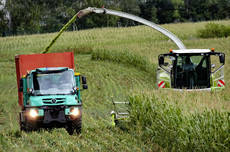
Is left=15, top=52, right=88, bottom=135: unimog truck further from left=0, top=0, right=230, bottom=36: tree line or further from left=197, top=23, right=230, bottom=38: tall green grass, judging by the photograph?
left=0, top=0, right=230, bottom=36: tree line

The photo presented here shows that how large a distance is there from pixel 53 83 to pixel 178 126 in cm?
408

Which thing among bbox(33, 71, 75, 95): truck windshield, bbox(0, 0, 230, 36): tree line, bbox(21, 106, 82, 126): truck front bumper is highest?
bbox(0, 0, 230, 36): tree line

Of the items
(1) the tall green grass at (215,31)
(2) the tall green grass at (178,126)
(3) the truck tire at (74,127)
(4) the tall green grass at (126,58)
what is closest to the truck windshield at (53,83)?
(3) the truck tire at (74,127)

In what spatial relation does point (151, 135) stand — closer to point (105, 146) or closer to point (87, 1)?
point (105, 146)

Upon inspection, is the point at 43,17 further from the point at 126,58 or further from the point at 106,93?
the point at 106,93

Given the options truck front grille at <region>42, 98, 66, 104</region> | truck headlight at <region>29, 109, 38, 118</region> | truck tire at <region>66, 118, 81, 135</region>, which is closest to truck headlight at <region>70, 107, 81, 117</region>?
truck tire at <region>66, 118, 81, 135</region>

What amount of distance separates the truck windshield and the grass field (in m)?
1.11

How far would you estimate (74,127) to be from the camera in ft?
36.3

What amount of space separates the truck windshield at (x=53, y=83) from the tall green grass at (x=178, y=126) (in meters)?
1.88

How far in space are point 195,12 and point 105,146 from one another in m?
95.9

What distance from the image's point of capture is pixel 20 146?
1016 cm

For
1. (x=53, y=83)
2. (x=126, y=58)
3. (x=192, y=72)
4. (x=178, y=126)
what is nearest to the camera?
(x=178, y=126)

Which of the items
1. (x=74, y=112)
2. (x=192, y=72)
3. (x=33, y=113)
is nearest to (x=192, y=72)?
(x=192, y=72)

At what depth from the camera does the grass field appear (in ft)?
32.2
